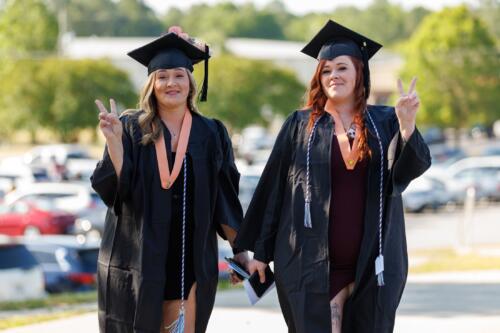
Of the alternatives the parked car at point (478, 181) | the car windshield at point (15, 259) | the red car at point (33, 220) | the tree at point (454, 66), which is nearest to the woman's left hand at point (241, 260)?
the car windshield at point (15, 259)

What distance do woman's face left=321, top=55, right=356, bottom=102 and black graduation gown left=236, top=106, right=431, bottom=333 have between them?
0.44ft

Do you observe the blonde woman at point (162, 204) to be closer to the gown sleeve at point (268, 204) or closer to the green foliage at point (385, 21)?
the gown sleeve at point (268, 204)

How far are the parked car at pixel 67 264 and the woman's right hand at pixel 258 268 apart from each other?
486 inches

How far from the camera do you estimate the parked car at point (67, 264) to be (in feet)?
62.7

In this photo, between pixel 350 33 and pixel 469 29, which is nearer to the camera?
pixel 350 33

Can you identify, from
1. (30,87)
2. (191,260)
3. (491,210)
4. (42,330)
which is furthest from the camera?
(30,87)

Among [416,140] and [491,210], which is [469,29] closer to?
[491,210]

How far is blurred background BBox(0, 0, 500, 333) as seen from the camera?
40.3 ft

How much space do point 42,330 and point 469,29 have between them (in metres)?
54.9

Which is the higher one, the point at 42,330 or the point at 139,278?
the point at 139,278

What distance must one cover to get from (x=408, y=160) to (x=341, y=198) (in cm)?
38

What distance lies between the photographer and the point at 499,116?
2596 inches

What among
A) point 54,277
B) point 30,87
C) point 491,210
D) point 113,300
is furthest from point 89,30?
point 113,300

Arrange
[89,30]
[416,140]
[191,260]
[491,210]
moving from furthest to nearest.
Result: [89,30] → [491,210] → [191,260] → [416,140]
